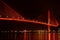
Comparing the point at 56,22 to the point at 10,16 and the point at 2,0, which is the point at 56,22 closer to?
the point at 10,16

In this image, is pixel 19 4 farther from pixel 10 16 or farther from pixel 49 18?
pixel 49 18

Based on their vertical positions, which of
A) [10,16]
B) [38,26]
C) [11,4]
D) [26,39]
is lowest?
[26,39]

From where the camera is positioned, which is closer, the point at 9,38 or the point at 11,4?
the point at 9,38

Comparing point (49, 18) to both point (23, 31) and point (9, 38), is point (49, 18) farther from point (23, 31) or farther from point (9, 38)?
point (9, 38)

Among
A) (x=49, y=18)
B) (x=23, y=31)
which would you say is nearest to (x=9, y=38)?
(x=23, y=31)

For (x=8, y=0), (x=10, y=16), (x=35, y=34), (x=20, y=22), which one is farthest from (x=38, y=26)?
(x=8, y=0)

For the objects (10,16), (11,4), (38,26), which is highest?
(11,4)

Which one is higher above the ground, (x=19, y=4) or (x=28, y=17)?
(x=19, y=4)

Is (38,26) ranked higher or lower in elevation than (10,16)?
lower

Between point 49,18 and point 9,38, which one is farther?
point 49,18
